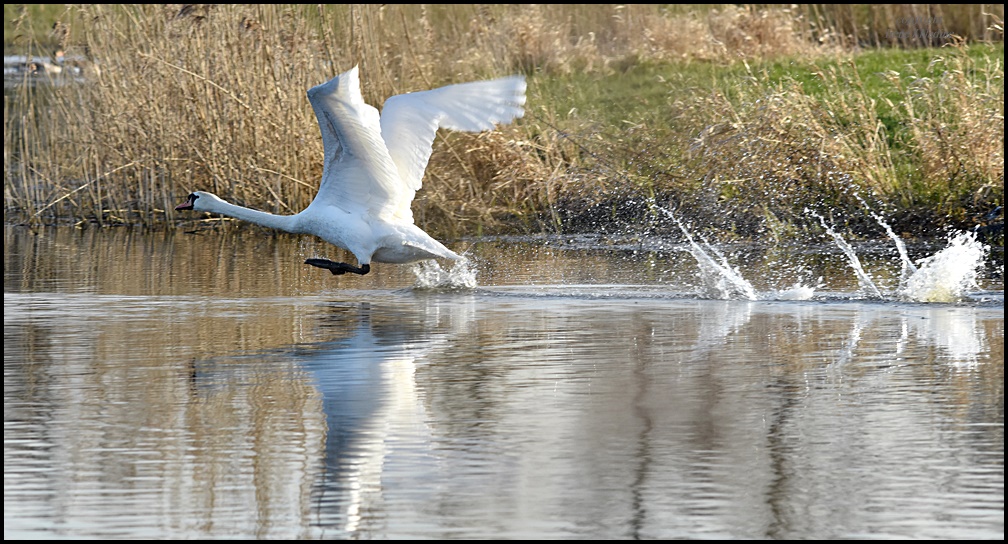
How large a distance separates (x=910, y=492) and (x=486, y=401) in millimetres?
2095

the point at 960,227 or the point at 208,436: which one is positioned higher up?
the point at 960,227

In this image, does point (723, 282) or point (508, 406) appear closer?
point (508, 406)

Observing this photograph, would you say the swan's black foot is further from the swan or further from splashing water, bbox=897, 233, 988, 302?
splashing water, bbox=897, 233, 988, 302

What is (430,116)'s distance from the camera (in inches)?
415

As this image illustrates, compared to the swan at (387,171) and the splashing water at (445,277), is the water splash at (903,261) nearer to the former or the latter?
the swan at (387,171)

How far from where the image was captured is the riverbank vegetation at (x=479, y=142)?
13945mm

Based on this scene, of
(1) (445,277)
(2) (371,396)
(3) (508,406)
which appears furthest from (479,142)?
(3) (508,406)

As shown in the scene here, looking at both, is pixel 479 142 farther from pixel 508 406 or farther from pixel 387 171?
pixel 508 406

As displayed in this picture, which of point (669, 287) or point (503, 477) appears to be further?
point (669, 287)

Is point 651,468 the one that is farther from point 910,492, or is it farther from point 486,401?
point 486,401

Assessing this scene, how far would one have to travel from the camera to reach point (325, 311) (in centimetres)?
1016

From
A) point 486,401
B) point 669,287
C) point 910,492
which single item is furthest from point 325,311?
point 910,492

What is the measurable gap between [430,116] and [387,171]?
43cm

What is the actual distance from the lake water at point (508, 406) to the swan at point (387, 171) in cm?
35
